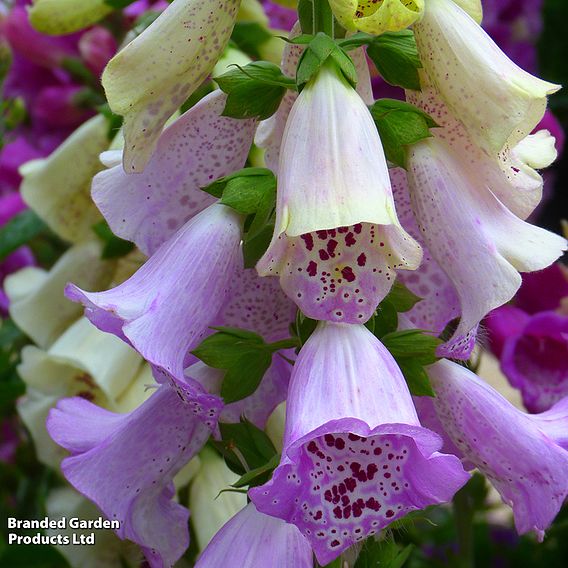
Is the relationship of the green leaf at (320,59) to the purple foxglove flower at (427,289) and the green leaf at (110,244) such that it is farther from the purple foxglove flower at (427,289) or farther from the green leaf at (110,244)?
the green leaf at (110,244)

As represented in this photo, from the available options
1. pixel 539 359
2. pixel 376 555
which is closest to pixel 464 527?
pixel 539 359

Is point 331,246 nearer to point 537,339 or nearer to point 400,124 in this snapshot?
point 400,124

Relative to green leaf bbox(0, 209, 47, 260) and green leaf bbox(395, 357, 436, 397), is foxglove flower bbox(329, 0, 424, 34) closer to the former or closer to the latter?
green leaf bbox(395, 357, 436, 397)

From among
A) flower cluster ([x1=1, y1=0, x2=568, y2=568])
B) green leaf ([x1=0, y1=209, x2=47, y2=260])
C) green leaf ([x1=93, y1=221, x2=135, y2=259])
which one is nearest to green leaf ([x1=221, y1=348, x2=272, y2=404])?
flower cluster ([x1=1, y1=0, x2=568, y2=568])

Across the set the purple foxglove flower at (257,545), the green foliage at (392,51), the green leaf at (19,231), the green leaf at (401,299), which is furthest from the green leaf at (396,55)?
the green leaf at (19,231)

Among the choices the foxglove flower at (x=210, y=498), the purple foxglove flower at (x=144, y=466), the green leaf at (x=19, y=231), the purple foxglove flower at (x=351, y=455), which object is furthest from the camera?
the green leaf at (x=19, y=231)

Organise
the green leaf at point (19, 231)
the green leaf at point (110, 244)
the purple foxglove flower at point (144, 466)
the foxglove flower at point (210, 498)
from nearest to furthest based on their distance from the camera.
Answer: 1. the purple foxglove flower at point (144, 466)
2. the foxglove flower at point (210, 498)
3. the green leaf at point (110, 244)
4. the green leaf at point (19, 231)
